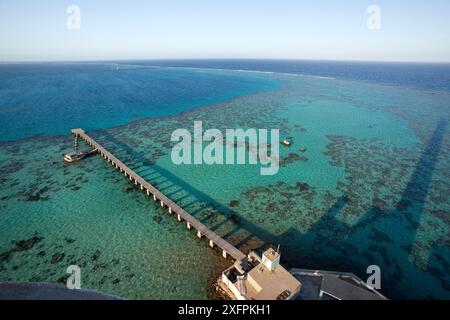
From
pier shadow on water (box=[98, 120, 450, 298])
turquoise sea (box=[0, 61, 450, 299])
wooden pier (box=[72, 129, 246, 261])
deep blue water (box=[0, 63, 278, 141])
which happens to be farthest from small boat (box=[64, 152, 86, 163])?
deep blue water (box=[0, 63, 278, 141])

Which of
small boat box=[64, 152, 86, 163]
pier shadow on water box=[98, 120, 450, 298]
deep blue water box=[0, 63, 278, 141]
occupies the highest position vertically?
deep blue water box=[0, 63, 278, 141]

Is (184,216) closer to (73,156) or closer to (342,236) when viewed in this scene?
(342,236)

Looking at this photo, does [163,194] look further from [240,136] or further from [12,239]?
[240,136]

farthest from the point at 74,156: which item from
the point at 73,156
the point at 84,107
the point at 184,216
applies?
the point at 84,107
